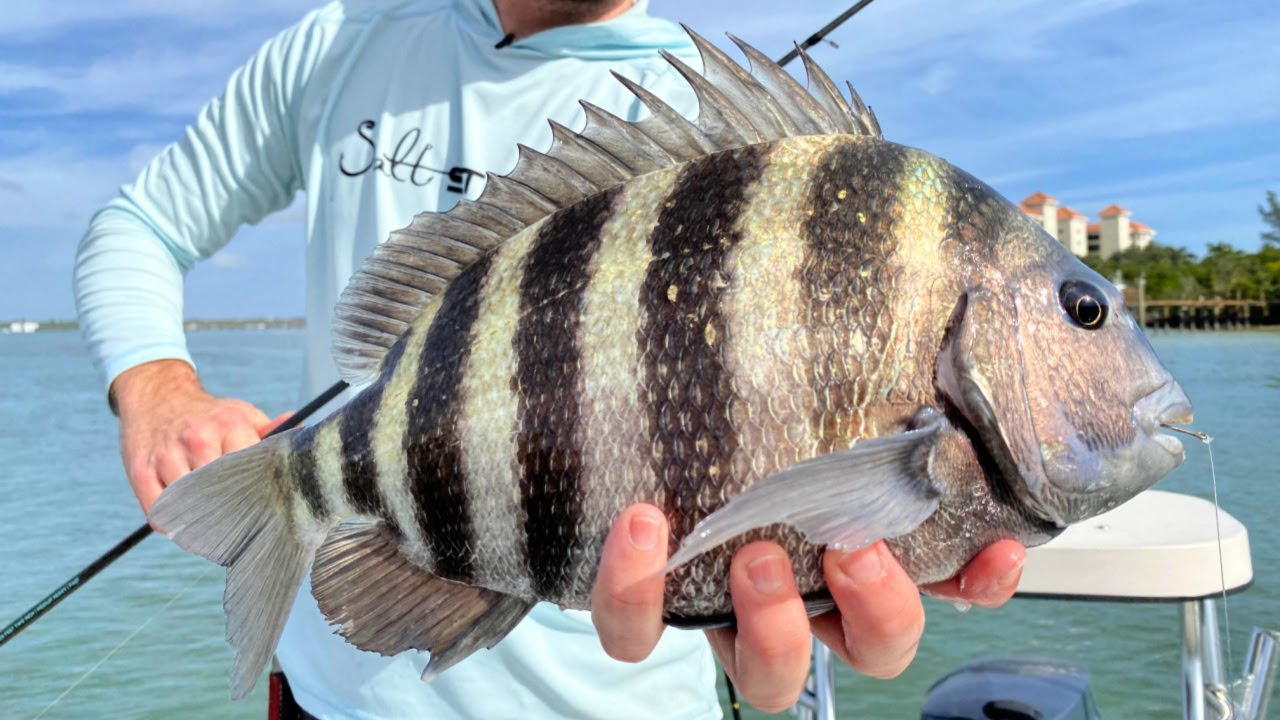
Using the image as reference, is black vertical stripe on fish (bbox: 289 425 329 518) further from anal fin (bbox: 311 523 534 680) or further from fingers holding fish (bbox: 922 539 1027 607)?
fingers holding fish (bbox: 922 539 1027 607)

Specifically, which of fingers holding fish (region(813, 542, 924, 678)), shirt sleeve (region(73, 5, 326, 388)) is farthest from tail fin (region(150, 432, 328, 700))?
shirt sleeve (region(73, 5, 326, 388))

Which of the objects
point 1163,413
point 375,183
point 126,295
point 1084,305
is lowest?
point 1163,413

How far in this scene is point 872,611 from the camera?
1044 millimetres

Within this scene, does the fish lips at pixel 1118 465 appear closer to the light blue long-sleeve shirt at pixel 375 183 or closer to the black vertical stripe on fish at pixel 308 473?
the black vertical stripe on fish at pixel 308 473

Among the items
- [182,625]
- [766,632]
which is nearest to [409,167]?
[766,632]

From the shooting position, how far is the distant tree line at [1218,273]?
56.7m

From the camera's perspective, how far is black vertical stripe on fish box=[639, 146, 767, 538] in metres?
0.95

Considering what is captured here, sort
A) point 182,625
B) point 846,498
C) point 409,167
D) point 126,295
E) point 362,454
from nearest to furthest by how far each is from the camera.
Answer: point 846,498 < point 362,454 < point 126,295 < point 409,167 < point 182,625

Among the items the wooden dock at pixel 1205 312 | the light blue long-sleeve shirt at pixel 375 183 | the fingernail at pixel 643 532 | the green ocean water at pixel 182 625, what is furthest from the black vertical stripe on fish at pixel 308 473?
the wooden dock at pixel 1205 312

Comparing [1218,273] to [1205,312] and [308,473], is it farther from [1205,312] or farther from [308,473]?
[308,473]

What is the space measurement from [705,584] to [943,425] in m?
0.32

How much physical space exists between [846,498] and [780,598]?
0.17 meters

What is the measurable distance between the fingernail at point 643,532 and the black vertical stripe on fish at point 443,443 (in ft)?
0.71

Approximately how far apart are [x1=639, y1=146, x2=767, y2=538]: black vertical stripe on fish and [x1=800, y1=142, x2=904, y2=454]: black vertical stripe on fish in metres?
0.09
